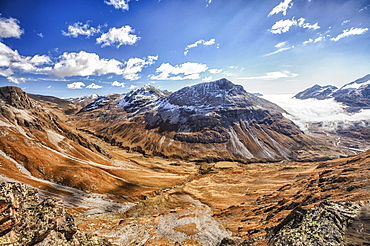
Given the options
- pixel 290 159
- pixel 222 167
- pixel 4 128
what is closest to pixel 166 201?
pixel 4 128

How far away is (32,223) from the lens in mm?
20953

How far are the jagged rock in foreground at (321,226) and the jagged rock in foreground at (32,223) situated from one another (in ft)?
85.6

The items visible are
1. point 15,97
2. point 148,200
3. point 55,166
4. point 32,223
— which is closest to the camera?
point 32,223

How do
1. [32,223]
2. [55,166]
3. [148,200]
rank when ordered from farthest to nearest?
[148,200]
[55,166]
[32,223]

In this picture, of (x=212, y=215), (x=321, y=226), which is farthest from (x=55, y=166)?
(x=321, y=226)

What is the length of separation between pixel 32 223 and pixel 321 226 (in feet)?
116

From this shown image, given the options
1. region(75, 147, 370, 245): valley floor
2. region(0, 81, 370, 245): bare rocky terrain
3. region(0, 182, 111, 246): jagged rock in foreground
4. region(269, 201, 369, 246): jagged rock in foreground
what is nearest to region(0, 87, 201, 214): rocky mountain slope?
region(0, 81, 370, 245): bare rocky terrain

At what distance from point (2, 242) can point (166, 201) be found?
2423 inches

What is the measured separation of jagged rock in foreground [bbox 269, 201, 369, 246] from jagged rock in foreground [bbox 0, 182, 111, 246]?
85.6ft

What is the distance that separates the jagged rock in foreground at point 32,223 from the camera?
1850 centimetres

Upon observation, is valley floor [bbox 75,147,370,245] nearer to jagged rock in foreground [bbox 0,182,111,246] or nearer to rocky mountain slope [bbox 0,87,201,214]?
rocky mountain slope [bbox 0,87,201,214]

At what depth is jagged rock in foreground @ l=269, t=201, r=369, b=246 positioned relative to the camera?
52.9 ft

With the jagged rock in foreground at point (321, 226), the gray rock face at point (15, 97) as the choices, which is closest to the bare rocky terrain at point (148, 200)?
the jagged rock in foreground at point (321, 226)

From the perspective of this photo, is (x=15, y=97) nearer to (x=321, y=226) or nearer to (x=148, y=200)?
(x=148, y=200)
